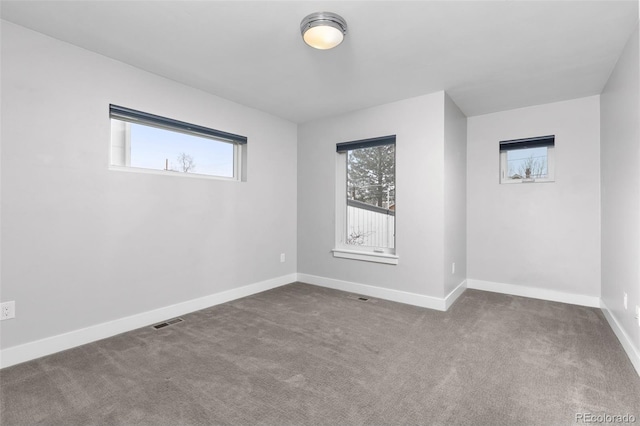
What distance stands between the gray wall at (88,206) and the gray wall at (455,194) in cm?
254

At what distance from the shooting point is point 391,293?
12.4ft

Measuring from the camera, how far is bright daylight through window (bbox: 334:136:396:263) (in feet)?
13.0

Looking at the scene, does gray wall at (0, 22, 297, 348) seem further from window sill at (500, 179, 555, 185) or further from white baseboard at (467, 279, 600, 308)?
window sill at (500, 179, 555, 185)

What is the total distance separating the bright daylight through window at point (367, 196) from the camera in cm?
397

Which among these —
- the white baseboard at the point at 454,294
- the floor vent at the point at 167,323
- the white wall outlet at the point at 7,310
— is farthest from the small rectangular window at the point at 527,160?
the white wall outlet at the point at 7,310

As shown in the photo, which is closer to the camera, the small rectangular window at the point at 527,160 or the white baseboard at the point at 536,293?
the white baseboard at the point at 536,293

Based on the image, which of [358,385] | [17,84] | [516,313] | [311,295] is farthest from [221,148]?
[516,313]

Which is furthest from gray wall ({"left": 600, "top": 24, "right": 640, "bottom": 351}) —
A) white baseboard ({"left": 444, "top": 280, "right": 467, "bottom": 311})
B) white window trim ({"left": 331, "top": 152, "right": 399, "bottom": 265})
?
white window trim ({"left": 331, "top": 152, "right": 399, "bottom": 265})

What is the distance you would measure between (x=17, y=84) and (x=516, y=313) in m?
4.88

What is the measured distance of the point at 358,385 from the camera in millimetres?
1955

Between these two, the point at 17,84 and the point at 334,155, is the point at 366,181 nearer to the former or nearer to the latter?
the point at 334,155

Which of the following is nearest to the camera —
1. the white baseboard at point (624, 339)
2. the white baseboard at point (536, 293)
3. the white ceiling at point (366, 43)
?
Answer: the white ceiling at point (366, 43)

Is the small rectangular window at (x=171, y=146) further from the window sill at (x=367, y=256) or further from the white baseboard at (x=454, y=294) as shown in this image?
the white baseboard at (x=454, y=294)
